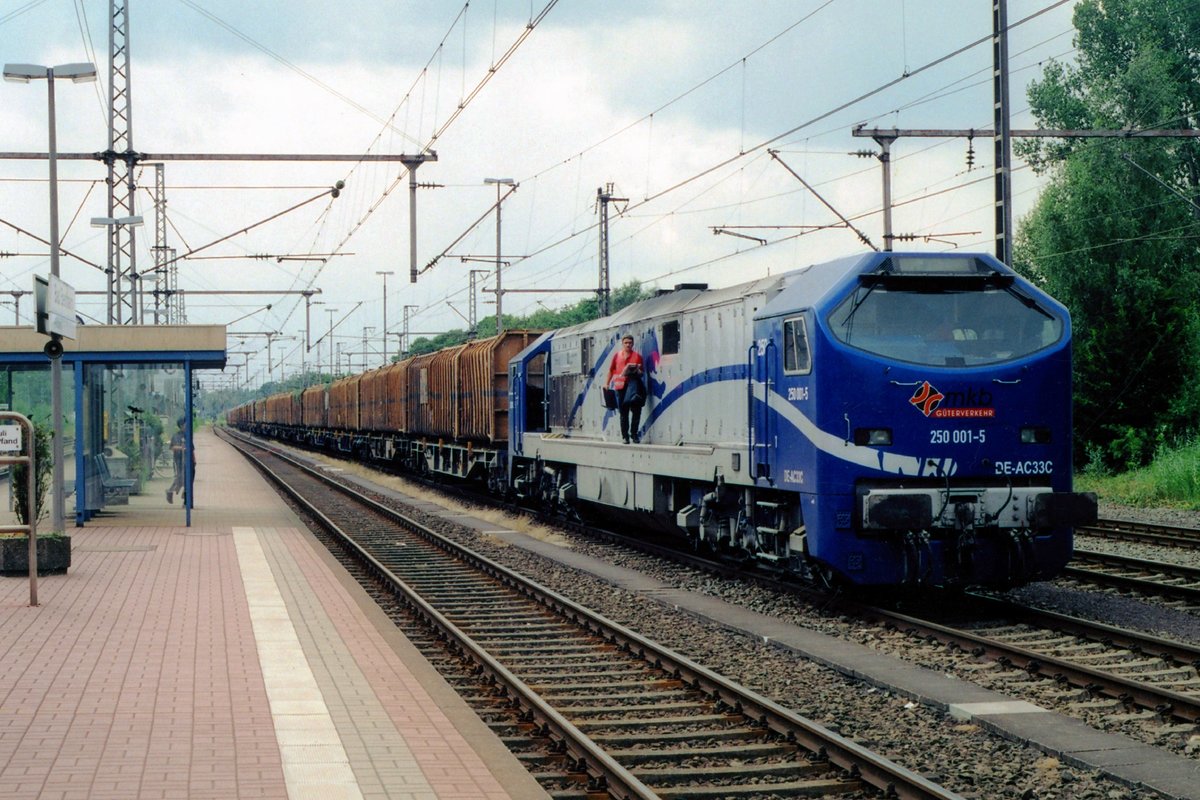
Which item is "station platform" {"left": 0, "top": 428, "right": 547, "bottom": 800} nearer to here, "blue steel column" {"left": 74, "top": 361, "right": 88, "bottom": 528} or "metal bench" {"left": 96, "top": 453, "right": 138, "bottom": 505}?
"blue steel column" {"left": 74, "top": 361, "right": 88, "bottom": 528}

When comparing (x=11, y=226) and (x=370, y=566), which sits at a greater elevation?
(x=11, y=226)

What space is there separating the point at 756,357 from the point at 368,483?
27790 millimetres

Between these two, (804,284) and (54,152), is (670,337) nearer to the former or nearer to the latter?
(804,284)

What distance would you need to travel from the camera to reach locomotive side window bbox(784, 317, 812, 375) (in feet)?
39.3

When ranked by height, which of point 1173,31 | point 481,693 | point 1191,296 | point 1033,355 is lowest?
point 481,693

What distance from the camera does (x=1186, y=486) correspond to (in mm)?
24406

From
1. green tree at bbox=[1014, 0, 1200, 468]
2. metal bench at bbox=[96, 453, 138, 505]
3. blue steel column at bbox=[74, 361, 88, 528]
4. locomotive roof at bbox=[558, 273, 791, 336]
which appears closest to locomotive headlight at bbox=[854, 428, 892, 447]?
locomotive roof at bbox=[558, 273, 791, 336]

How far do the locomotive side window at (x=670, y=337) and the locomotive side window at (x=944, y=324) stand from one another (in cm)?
497

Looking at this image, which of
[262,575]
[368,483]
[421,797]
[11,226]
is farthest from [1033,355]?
[368,483]

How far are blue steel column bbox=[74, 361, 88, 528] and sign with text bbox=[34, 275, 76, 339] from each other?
6.20 metres

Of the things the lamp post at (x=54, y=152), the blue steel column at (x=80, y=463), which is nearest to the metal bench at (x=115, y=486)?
the blue steel column at (x=80, y=463)

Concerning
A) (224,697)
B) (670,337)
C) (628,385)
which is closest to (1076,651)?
(224,697)

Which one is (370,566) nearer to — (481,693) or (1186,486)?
(481,693)

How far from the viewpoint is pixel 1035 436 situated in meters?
12.0
